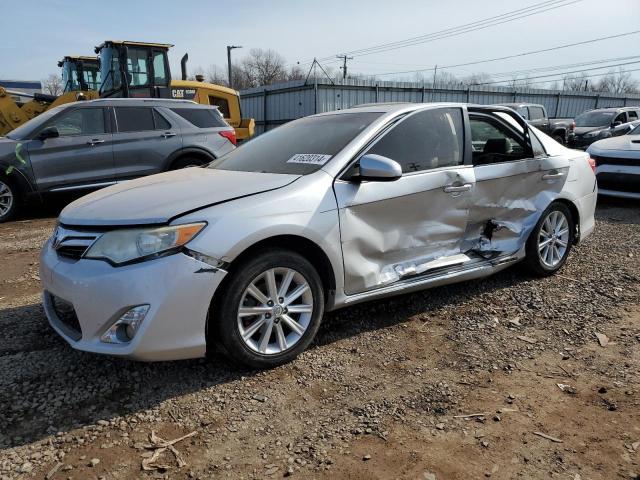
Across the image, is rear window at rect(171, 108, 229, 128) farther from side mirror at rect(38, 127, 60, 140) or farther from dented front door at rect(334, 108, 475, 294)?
dented front door at rect(334, 108, 475, 294)

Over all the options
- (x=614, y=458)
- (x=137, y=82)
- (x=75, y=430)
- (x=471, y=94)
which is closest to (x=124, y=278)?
(x=75, y=430)

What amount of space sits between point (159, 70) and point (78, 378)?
1085cm

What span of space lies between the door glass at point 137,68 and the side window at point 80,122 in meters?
4.26

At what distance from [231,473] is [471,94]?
27.0 metres

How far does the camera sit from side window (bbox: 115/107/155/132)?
323 inches

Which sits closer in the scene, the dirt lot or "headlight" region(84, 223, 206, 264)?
the dirt lot

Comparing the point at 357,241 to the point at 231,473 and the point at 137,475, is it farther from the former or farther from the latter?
the point at 137,475

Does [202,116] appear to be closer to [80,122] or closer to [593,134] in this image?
[80,122]

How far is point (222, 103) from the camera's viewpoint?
14008 mm

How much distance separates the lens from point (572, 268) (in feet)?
16.7

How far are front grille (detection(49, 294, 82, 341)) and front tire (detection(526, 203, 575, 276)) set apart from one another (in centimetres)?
368

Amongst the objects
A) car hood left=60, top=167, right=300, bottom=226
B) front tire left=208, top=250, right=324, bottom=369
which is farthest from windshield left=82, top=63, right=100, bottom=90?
front tire left=208, top=250, right=324, bottom=369

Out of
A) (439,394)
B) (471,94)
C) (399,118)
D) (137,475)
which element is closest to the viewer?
(137,475)

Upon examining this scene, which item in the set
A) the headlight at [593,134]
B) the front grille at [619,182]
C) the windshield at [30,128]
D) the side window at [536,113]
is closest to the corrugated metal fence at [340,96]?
the side window at [536,113]
